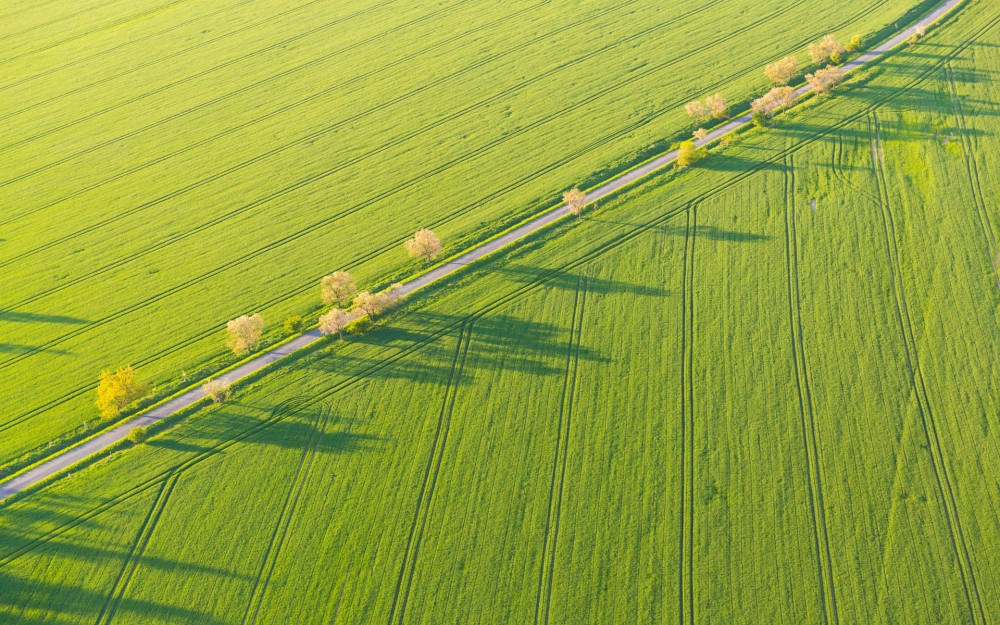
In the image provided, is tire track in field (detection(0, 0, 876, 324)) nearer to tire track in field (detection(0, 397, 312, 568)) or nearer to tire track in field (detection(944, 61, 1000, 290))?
tire track in field (detection(0, 397, 312, 568))

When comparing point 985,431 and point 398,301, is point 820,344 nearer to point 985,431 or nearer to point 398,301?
point 985,431

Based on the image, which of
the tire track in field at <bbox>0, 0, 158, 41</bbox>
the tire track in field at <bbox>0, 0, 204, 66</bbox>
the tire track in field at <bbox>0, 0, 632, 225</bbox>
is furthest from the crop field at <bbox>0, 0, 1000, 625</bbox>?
the tire track in field at <bbox>0, 0, 158, 41</bbox>

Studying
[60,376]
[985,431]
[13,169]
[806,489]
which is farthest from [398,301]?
[13,169]

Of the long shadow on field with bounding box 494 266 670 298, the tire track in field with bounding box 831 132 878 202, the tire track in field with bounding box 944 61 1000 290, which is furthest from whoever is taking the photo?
the tire track in field with bounding box 831 132 878 202

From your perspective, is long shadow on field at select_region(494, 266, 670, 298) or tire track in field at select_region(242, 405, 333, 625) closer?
tire track in field at select_region(242, 405, 333, 625)

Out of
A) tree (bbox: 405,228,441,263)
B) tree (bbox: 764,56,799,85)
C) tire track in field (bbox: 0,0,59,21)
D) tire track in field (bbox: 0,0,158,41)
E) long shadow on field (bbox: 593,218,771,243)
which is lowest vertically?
long shadow on field (bbox: 593,218,771,243)

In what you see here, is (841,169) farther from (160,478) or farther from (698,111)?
(160,478)

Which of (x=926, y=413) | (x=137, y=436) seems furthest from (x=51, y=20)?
(x=926, y=413)
